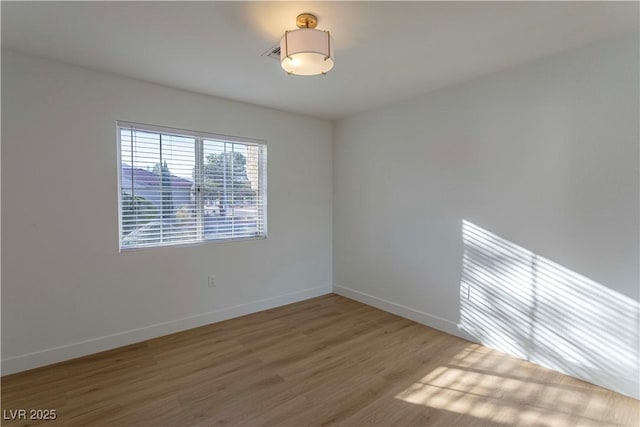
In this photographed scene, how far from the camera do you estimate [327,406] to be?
196cm

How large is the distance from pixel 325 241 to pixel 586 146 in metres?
2.91

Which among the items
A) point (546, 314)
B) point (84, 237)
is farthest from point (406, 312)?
point (84, 237)

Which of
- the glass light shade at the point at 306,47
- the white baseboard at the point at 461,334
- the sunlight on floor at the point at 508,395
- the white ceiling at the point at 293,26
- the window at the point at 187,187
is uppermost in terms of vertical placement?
the white ceiling at the point at 293,26

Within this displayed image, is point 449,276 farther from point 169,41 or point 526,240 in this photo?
point 169,41

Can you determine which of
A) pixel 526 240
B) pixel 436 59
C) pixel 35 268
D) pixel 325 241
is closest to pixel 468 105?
pixel 436 59

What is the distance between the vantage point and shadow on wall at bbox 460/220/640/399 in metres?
2.09

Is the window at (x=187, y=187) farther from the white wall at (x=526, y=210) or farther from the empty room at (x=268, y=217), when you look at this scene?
the white wall at (x=526, y=210)

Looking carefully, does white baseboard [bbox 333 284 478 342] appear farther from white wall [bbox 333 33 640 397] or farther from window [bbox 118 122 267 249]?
window [bbox 118 122 267 249]

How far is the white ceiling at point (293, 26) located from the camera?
5.83 ft

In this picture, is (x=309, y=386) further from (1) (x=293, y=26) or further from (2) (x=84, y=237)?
(1) (x=293, y=26)

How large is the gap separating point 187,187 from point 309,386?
2.20m

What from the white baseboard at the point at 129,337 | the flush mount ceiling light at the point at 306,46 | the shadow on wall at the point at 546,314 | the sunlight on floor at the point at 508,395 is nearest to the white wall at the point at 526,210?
the shadow on wall at the point at 546,314

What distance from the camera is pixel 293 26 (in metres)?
1.96

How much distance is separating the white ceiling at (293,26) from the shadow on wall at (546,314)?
1504mm
